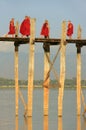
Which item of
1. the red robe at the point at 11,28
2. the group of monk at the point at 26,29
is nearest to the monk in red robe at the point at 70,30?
the group of monk at the point at 26,29

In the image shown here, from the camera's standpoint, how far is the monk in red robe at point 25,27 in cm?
3306

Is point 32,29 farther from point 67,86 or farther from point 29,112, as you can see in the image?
point 67,86

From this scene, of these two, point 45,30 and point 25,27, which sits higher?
point 25,27

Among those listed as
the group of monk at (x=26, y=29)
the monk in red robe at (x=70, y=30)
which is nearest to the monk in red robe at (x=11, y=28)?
the group of monk at (x=26, y=29)

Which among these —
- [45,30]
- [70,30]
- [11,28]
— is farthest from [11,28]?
[70,30]

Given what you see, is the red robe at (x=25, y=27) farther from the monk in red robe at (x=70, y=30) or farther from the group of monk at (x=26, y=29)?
the monk in red robe at (x=70, y=30)

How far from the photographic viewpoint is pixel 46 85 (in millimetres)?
33906

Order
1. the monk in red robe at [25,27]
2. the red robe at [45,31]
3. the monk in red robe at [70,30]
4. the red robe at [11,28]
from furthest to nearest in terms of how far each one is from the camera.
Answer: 1. the monk in red robe at [70,30]
2. the red robe at [11,28]
3. the red robe at [45,31]
4. the monk in red robe at [25,27]

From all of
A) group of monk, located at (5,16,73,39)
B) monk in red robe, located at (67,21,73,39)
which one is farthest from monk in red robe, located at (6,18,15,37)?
monk in red robe, located at (67,21,73,39)

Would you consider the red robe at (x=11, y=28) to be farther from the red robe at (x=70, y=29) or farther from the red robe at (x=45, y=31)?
the red robe at (x=70, y=29)

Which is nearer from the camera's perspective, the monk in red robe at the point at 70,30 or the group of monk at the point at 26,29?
the group of monk at the point at 26,29

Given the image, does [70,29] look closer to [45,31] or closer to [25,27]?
[45,31]

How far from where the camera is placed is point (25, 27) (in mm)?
33219

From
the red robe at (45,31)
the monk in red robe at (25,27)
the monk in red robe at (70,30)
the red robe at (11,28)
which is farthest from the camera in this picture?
the monk in red robe at (70,30)
